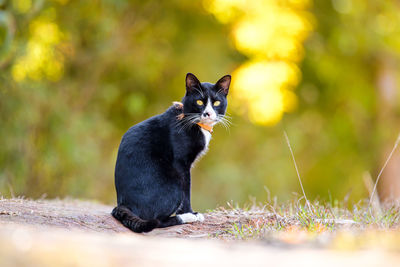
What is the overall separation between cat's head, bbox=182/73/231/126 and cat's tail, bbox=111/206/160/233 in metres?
1.05

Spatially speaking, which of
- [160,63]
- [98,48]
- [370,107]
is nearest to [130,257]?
[98,48]

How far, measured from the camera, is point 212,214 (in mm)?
4906

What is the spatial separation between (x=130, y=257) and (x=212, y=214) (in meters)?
2.90

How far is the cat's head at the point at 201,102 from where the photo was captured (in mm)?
4648

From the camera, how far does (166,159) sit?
14.9 feet

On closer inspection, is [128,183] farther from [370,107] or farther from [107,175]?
[370,107]

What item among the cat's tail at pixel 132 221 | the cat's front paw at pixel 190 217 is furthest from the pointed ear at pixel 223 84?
the cat's tail at pixel 132 221

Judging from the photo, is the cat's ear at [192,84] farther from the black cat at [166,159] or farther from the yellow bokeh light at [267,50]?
the yellow bokeh light at [267,50]

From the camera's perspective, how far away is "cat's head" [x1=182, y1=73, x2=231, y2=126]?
4.65m

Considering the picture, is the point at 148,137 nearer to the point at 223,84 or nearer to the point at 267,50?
the point at 223,84

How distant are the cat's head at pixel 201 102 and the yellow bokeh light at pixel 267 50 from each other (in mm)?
6615

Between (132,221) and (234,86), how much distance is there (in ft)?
25.6

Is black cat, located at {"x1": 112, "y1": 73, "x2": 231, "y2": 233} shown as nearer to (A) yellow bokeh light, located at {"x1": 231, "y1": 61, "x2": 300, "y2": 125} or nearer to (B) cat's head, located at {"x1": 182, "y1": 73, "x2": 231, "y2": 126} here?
(B) cat's head, located at {"x1": 182, "y1": 73, "x2": 231, "y2": 126}

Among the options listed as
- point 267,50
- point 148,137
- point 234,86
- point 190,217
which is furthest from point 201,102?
point 267,50
